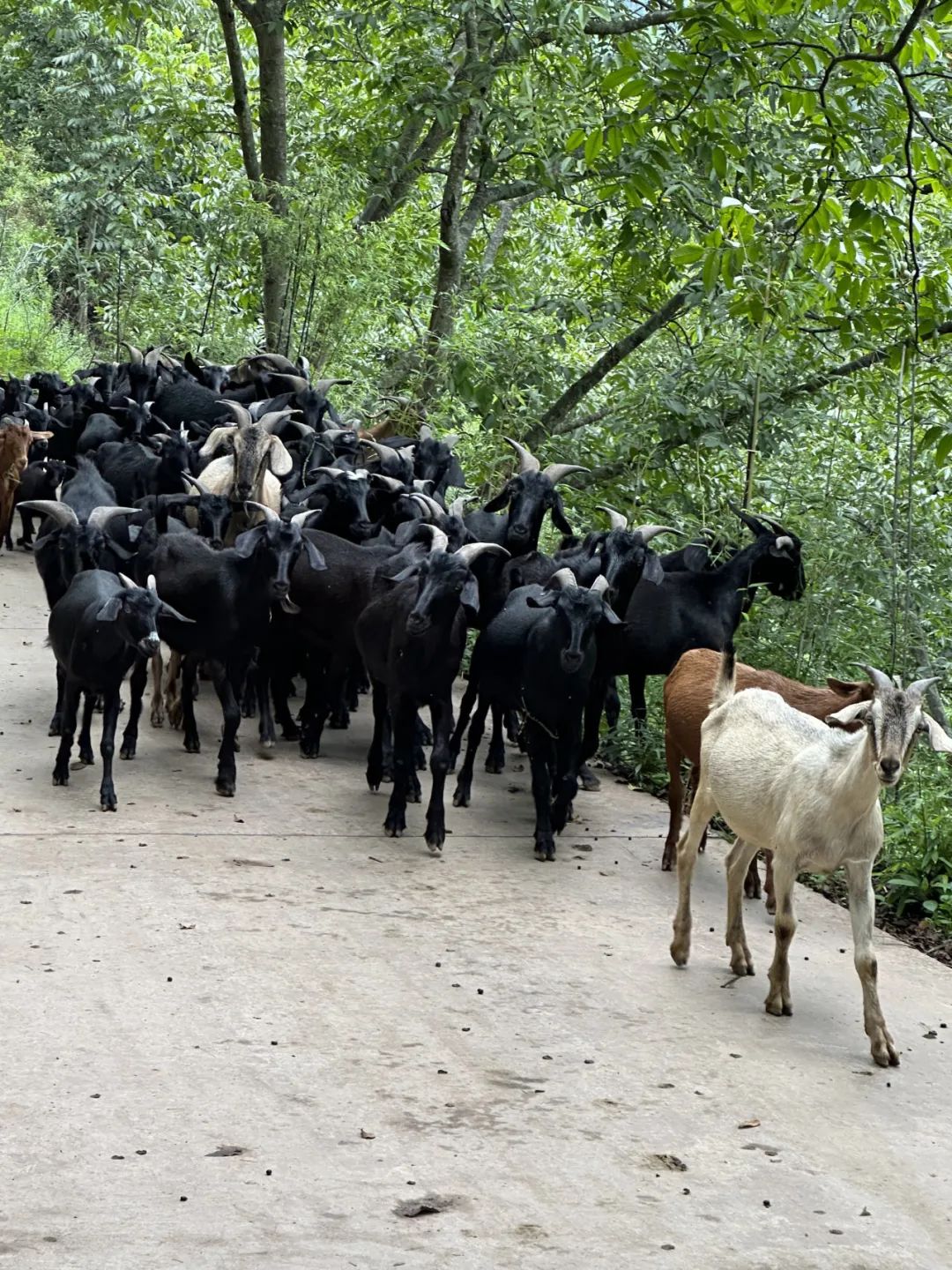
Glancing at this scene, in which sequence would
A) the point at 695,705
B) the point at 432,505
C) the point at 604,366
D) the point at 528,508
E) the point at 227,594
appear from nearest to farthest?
the point at 695,705 → the point at 227,594 → the point at 432,505 → the point at 528,508 → the point at 604,366

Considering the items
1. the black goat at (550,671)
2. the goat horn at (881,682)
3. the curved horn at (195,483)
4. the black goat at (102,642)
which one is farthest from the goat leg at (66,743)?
the goat horn at (881,682)

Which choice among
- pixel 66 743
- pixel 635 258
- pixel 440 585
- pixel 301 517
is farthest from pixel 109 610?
pixel 635 258

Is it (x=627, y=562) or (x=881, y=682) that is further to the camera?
(x=627, y=562)

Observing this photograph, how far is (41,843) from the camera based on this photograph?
791cm

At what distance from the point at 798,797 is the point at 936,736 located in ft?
2.23

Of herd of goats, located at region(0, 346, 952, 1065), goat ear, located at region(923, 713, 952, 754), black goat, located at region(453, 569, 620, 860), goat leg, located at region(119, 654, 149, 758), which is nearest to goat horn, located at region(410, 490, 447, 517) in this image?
herd of goats, located at region(0, 346, 952, 1065)

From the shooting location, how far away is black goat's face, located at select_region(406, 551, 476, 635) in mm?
8664

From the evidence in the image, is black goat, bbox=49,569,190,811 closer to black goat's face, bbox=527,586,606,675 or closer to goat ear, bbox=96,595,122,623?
goat ear, bbox=96,595,122,623

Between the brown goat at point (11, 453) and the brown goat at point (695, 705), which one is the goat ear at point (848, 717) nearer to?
the brown goat at point (695, 705)

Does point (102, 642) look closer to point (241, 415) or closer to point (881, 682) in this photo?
point (241, 415)

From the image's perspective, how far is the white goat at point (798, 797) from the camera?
19.2 feet

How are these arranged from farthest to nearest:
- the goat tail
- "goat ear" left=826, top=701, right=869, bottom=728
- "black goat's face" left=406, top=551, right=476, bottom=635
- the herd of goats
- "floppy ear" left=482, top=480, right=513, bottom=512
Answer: "floppy ear" left=482, top=480, right=513, bottom=512, "black goat's face" left=406, top=551, right=476, bottom=635, the goat tail, the herd of goats, "goat ear" left=826, top=701, right=869, bottom=728

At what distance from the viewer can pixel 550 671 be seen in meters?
8.71

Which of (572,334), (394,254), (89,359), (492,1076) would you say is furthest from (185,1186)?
(89,359)
